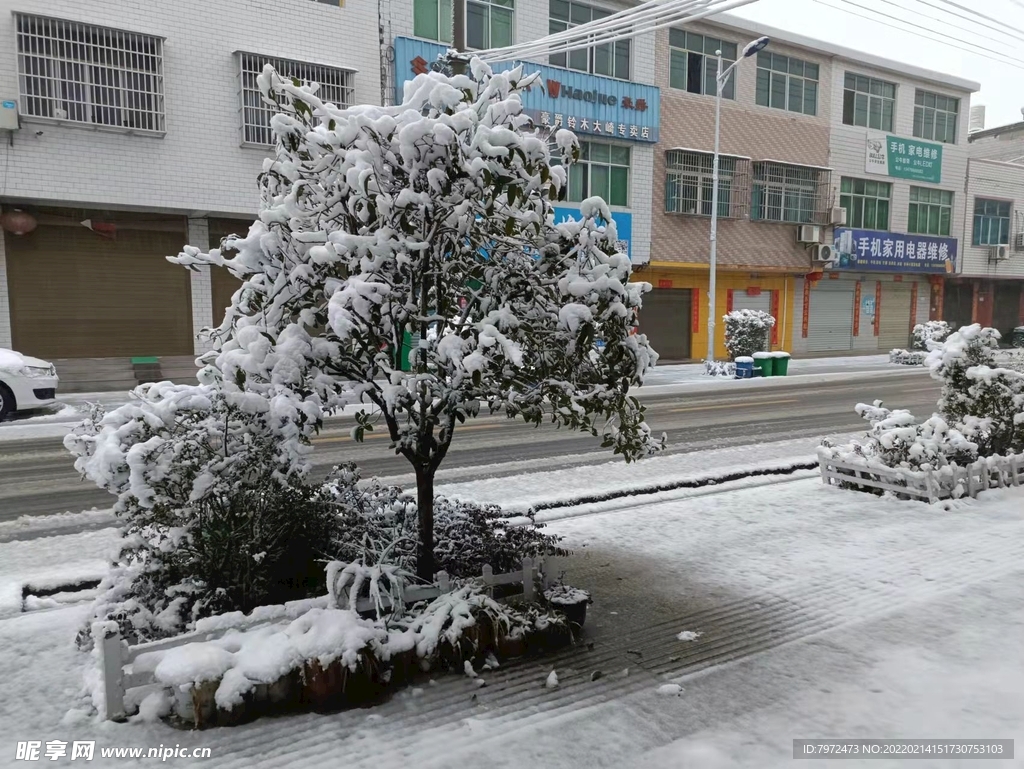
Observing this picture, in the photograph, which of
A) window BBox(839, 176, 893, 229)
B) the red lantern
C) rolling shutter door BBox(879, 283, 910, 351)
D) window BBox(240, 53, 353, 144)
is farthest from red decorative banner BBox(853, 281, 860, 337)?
the red lantern

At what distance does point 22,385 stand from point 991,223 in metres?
42.3

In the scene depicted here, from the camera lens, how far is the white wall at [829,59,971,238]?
1282 inches

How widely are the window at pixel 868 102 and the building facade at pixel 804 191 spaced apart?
0.07m

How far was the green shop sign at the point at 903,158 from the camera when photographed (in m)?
33.9

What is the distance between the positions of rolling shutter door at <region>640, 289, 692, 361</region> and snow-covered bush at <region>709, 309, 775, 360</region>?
2707 mm

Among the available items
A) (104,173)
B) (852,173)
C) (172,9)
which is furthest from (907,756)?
(852,173)

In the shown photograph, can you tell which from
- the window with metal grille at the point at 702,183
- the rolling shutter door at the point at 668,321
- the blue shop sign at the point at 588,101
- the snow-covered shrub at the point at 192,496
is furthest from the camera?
the rolling shutter door at the point at 668,321

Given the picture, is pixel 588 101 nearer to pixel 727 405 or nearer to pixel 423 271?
pixel 727 405

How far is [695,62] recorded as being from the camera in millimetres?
28250

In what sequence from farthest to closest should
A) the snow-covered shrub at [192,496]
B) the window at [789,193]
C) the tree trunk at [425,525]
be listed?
1. the window at [789,193]
2. the tree trunk at [425,525]
3. the snow-covered shrub at [192,496]

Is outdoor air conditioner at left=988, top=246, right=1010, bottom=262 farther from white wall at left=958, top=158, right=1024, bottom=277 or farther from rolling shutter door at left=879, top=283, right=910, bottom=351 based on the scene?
rolling shutter door at left=879, top=283, right=910, bottom=351

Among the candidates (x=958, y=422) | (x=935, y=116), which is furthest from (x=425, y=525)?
(x=935, y=116)

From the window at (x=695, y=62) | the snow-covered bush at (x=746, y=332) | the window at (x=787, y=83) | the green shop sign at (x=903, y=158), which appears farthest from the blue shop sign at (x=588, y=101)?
the green shop sign at (x=903, y=158)

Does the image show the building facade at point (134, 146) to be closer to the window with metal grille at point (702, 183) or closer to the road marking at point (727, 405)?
the road marking at point (727, 405)
